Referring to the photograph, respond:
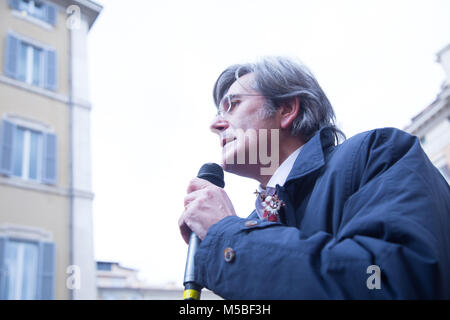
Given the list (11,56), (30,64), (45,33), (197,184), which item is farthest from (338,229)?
(45,33)

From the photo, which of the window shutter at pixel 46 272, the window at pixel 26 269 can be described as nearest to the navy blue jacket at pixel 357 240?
the window at pixel 26 269

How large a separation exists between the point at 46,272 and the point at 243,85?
2.38 m

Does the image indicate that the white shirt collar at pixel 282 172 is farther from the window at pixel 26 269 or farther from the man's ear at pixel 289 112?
the window at pixel 26 269

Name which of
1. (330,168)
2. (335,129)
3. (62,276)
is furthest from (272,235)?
Answer: (62,276)

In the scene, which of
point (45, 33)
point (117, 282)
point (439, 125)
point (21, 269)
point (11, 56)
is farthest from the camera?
point (439, 125)

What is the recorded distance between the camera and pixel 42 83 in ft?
11.6

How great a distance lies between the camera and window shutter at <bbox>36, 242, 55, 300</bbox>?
8.73 feet

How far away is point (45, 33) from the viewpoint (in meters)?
3.82

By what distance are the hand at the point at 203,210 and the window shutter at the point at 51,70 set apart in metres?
3.33

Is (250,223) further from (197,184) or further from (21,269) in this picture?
(21,269)

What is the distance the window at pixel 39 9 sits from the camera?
3.80 meters

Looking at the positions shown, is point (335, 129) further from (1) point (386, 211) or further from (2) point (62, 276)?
(2) point (62, 276)

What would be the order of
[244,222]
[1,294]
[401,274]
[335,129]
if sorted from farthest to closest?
[1,294] < [335,129] < [244,222] < [401,274]
